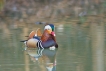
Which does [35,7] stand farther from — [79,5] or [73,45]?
[73,45]

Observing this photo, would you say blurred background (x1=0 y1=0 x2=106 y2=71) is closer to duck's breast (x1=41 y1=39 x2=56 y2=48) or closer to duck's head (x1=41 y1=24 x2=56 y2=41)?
duck's breast (x1=41 y1=39 x2=56 y2=48)

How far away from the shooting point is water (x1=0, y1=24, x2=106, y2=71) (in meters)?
6.94

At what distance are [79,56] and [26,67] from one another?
1144 millimetres

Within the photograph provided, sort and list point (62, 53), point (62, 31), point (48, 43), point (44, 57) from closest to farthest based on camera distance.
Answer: point (44, 57)
point (62, 53)
point (48, 43)
point (62, 31)

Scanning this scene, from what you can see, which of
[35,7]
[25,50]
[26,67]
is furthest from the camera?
[35,7]

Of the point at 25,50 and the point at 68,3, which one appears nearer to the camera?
the point at 25,50

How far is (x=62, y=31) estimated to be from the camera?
10.4m

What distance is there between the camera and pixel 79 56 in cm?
761

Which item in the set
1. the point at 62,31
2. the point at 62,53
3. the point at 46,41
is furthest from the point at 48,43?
the point at 62,31

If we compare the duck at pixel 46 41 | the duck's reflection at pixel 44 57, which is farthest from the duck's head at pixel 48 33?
the duck's reflection at pixel 44 57

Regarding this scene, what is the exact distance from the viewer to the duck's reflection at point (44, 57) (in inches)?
278

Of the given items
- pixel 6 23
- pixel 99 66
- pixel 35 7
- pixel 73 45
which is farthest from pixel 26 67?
pixel 35 7

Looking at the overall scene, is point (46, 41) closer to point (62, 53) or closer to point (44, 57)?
point (62, 53)

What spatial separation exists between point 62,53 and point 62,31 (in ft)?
8.24
